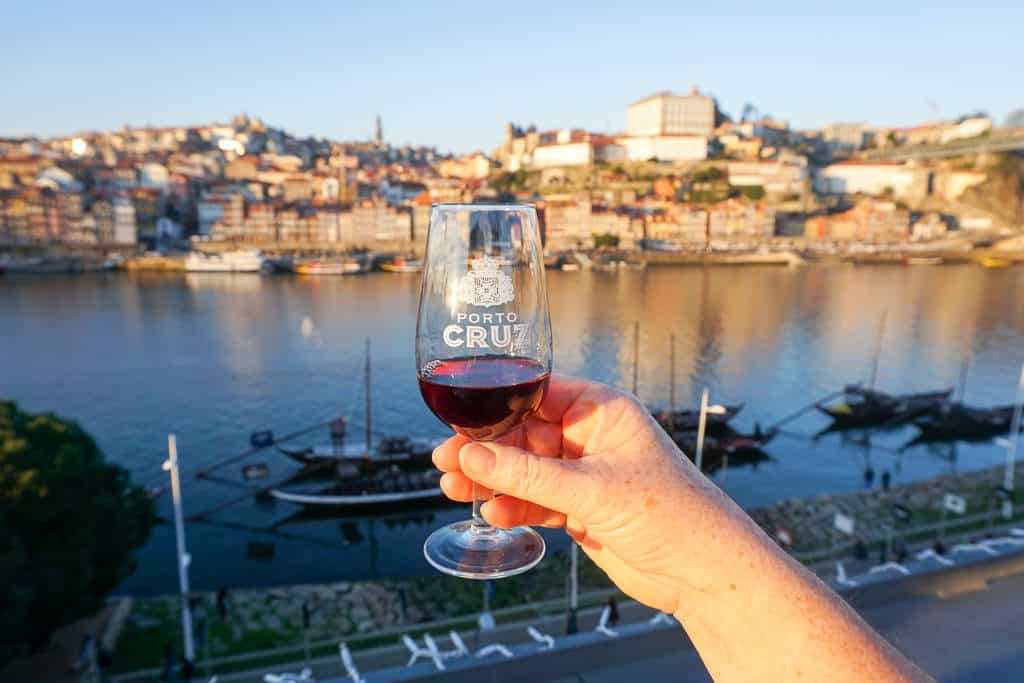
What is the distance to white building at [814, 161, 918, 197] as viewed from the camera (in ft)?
148

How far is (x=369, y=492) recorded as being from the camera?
9.30m

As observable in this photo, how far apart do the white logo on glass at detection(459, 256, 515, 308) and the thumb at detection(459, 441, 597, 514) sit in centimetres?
16

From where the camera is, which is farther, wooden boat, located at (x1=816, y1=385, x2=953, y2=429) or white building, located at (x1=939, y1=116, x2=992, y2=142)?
white building, located at (x1=939, y1=116, x2=992, y2=142)

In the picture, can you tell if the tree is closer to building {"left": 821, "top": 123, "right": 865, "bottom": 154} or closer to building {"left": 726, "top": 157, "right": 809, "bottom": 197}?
building {"left": 726, "top": 157, "right": 809, "bottom": 197}

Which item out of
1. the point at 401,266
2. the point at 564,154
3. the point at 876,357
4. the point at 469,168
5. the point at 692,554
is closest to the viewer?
the point at 692,554

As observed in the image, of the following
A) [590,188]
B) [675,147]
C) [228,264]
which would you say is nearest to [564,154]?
[590,188]

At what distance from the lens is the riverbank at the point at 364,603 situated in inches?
221

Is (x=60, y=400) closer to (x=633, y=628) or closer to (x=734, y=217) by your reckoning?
(x=633, y=628)

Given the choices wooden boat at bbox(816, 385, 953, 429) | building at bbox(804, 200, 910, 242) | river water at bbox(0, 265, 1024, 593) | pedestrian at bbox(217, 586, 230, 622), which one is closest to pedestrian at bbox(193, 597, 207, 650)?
pedestrian at bbox(217, 586, 230, 622)

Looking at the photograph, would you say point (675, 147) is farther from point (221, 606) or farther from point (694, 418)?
point (221, 606)

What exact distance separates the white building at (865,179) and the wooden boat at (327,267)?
33452mm

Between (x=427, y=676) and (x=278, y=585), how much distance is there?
6349 millimetres

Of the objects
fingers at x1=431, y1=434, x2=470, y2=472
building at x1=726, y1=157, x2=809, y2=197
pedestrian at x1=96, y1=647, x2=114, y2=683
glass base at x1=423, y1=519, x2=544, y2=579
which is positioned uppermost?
building at x1=726, y1=157, x2=809, y2=197

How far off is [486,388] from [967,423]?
14390mm
